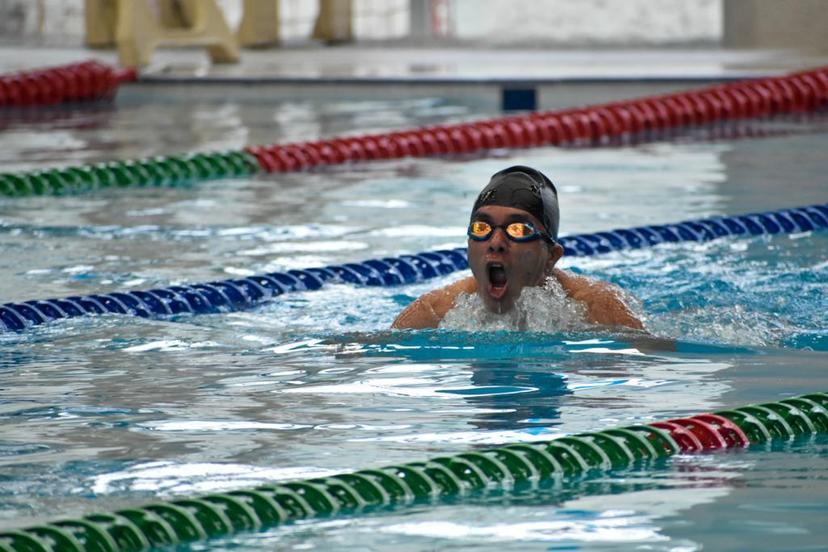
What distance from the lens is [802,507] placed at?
10.5ft

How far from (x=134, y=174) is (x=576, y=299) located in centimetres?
404

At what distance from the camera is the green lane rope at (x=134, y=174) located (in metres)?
8.04

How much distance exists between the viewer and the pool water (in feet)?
10.6

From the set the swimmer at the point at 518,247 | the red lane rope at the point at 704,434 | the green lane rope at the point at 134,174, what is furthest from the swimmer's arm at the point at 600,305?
the green lane rope at the point at 134,174

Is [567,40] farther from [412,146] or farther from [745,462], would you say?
[745,462]

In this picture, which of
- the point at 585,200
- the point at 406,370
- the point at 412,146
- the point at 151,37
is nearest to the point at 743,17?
the point at 151,37

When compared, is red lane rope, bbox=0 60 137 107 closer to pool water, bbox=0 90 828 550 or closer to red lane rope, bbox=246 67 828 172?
red lane rope, bbox=246 67 828 172

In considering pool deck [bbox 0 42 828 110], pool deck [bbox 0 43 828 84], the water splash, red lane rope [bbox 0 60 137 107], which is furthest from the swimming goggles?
red lane rope [bbox 0 60 137 107]

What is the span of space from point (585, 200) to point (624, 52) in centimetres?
741

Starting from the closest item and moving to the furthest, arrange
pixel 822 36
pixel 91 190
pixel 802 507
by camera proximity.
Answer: pixel 802 507
pixel 91 190
pixel 822 36

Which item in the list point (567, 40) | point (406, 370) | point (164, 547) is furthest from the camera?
point (567, 40)

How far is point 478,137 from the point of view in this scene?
30.9 feet

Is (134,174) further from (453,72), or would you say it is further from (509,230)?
(453,72)

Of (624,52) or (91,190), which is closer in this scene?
(91,190)
